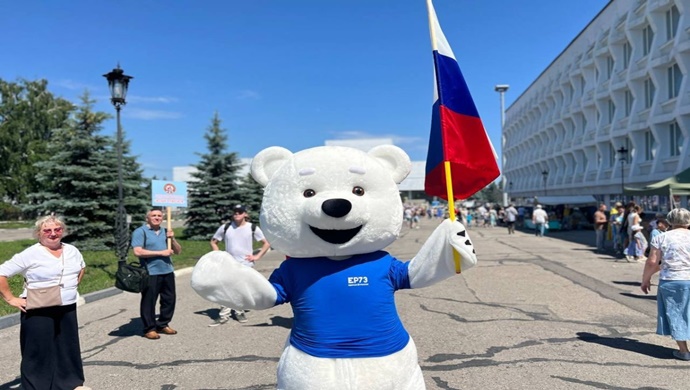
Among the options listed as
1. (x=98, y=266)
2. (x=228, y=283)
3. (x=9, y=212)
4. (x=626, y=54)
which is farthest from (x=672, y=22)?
(x=9, y=212)

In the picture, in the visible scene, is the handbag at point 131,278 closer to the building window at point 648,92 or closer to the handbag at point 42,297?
the handbag at point 42,297

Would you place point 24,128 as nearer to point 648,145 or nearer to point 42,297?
point 42,297

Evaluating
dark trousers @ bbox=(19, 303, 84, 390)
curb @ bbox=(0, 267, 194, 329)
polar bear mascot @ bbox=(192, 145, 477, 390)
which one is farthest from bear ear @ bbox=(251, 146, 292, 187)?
curb @ bbox=(0, 267, 194, 329)

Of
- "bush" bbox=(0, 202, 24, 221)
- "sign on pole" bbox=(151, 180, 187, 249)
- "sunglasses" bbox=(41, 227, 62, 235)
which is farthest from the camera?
"bush" bbox=(0, 202, 24, 221)

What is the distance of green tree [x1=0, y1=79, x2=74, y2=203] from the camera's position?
37.1 metres

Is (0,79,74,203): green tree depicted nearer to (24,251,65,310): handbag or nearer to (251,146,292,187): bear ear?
(24,251,65,310): handbag

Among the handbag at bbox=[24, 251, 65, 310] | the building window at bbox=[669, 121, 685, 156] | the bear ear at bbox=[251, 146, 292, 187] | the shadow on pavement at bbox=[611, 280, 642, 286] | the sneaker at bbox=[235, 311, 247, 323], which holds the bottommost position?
the shadow on pavement at bbox=[611, 280, 642, 286]

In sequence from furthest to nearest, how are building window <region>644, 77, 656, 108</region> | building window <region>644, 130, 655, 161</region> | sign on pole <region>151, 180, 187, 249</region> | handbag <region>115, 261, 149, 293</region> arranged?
building window <region>644, 130, 655, 161</region> → building window <region>644, 77, 656, 108</region> → sign on pole <region>151, 180, 187, 249</region> → handbag <region>115, 261, 149, 293</region>

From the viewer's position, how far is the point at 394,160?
302 cm

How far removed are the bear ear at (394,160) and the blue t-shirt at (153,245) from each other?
14.1 feet

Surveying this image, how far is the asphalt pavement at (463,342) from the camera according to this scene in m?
4.63

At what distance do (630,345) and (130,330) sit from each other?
252 inches

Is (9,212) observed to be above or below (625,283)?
above

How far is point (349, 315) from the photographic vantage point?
2.56 meters
